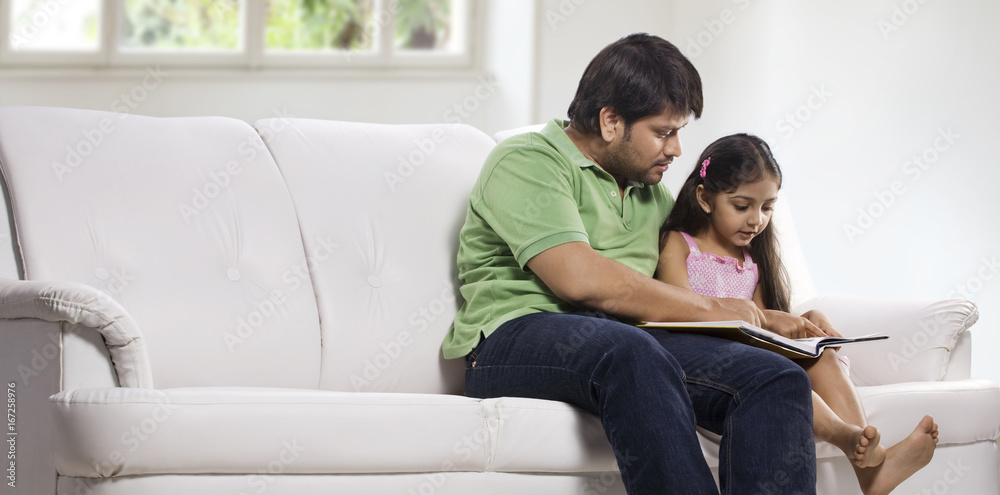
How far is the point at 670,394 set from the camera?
4.20 feet

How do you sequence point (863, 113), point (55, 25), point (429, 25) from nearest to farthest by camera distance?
point (863, 113) < point (55, 25) < point (429, 25)

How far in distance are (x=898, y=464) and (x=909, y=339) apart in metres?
0.35

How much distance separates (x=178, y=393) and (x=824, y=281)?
2.33 m

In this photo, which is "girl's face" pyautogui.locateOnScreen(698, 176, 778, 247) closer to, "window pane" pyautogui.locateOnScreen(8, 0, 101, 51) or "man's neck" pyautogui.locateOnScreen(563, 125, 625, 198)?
"man's neck" pyautogui.locateOnScreen(563, 125, 625, 198)

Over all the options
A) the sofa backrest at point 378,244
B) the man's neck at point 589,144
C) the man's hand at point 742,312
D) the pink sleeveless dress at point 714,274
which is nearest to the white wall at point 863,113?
the pink sleeveless dress at point 714,274

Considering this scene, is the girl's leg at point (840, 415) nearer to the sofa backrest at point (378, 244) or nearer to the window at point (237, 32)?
the sofa backrest at point (378, 244)

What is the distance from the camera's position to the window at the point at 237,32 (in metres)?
3.46

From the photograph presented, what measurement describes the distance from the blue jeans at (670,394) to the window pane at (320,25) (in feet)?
8.55

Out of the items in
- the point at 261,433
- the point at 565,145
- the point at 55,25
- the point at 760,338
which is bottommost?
the point at 261,433

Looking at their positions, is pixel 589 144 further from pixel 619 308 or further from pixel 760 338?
pixel 760 338

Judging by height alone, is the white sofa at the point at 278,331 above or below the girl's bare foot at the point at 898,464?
above

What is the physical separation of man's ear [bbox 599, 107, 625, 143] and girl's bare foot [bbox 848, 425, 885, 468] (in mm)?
653

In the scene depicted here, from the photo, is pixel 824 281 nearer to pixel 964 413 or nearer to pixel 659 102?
pixel 964 413

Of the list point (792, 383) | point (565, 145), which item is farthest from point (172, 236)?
point (792, 383)
